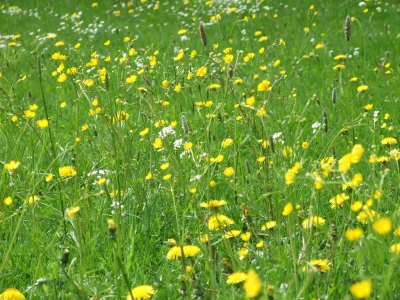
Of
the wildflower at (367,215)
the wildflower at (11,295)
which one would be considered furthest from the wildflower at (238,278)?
the wildflower at (11,295)

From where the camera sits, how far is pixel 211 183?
69.5 inches

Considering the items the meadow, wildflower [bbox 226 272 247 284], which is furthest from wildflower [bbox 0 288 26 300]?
wildflower [bbox 226 272 247 284]

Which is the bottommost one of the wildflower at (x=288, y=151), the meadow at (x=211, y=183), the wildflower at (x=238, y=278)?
the meadow at (x=211, y=183)

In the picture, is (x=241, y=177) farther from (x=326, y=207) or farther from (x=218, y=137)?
(x=218, y=137)

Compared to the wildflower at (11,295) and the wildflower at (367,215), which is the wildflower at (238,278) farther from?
the wildflower at (11,295)

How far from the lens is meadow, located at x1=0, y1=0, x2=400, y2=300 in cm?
153

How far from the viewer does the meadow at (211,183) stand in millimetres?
1532

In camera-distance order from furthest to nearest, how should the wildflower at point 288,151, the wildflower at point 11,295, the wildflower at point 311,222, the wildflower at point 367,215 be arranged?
1. the wildflower at point 288,151
2. the wildflower at point 11,295
3. the wildflower at point 311,222
4. the wildflower at point 367,215

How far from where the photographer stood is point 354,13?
20.6 feet

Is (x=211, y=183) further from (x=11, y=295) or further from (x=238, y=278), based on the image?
(x=11, y=295)

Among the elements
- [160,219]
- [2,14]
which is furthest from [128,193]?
[2,14]

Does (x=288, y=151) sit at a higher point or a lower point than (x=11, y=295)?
higher

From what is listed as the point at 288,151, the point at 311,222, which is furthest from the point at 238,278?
the point at 288,151

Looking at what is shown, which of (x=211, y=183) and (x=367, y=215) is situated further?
(x=211, y=183)
